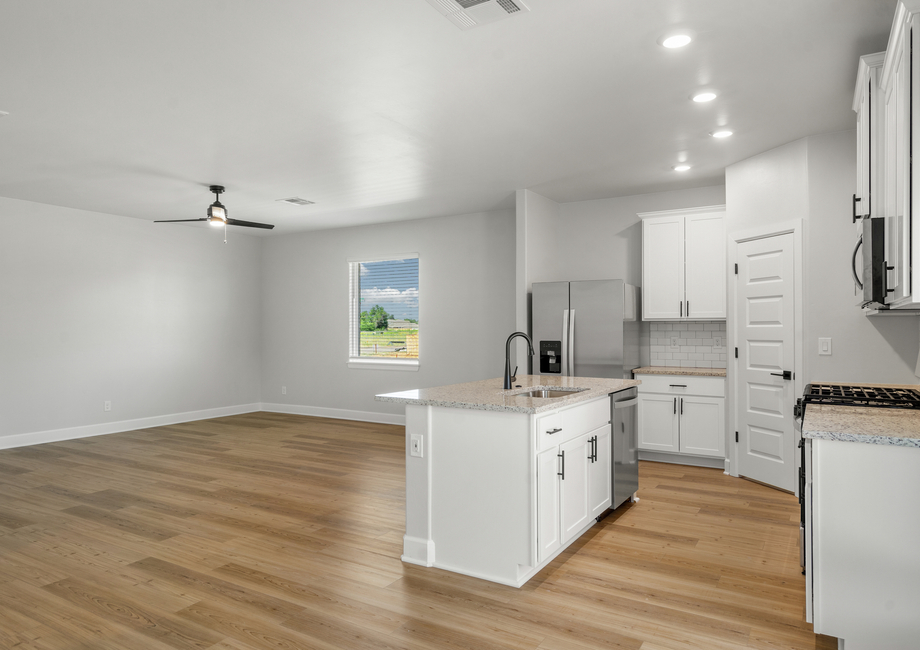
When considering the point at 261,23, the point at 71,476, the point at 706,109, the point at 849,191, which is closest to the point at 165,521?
the point at 71,476

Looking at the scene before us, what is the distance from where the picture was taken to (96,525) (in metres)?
3.95

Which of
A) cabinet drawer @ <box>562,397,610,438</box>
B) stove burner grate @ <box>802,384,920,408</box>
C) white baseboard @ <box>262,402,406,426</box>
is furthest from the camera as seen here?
white baseboard @ <box>262,402,406,426</box>

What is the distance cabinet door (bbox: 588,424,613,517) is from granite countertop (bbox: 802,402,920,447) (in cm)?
143

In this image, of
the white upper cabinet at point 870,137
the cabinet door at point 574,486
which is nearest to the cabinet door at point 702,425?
the cabinet door at point 574,486

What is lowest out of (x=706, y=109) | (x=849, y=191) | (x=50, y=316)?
(x=50, y=316)

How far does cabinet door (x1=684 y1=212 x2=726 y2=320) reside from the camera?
5.70 metres

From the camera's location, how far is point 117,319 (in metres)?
7.48

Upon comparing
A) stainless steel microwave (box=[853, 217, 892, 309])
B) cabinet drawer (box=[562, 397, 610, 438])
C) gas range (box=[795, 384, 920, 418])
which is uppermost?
stainless steel microwave (box=[853, 217, 892, 309])

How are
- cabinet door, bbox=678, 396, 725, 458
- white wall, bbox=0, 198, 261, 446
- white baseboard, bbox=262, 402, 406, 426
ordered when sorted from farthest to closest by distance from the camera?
white baseboard, bbox=262, 402, 406, 426, white wall, bbox=0, 198, 261, 446, cabinet door, bbox=678, 396, 725, 458

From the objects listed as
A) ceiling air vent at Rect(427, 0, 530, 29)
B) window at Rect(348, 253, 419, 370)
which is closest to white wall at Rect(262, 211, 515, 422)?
window at Rect(348, 253, 419, 370)

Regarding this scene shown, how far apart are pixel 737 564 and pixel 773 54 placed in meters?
2.73

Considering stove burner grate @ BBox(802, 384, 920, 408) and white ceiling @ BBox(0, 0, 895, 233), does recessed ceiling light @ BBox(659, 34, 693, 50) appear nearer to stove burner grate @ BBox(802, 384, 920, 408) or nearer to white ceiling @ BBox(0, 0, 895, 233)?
white ceiling @ BBox(0, 0, 895, 233)

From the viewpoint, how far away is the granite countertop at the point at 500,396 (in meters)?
3.02

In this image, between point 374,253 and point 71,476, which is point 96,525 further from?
point 374,253
